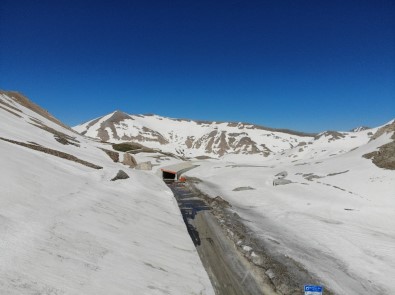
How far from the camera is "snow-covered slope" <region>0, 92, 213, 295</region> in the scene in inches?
301

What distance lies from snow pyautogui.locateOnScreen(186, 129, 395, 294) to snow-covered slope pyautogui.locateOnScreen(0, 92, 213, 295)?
562cm

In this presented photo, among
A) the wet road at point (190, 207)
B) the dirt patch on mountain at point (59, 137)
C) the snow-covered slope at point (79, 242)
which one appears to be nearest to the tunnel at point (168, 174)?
the wet road at point (190, 207)

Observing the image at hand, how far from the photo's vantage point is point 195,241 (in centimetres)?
1605

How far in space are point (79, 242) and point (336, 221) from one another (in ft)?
56.6

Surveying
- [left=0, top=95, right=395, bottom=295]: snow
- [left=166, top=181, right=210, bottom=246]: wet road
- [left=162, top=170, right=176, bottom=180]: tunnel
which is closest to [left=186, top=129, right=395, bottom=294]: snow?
[left=0, top=95, right=395, bottom=295]: snow

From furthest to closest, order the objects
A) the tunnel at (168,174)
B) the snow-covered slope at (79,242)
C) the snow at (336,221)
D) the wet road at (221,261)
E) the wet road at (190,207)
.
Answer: the tunnel at (168,174) < the wet road at (190,207) < the snow at (336,221) < the wet road at (221,261) < the snow-covered slope at (79,242)

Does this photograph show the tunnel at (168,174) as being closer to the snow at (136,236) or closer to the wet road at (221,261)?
the snow at (136,236)

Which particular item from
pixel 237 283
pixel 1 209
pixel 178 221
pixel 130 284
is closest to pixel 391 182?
pixel 178 221

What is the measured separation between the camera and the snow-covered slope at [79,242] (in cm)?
763

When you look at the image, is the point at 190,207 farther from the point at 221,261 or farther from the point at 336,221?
the point at 221,261

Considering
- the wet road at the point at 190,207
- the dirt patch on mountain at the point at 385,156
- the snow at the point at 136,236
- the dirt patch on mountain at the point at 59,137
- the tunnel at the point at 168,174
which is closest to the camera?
the snow at the point at 136,236

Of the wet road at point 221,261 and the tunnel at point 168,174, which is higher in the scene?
the tunnel at point 168,174

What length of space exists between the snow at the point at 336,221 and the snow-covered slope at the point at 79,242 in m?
5.62

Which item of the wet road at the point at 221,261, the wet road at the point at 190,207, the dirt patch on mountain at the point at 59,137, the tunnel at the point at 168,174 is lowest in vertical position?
the wet road at the point at 221,261
